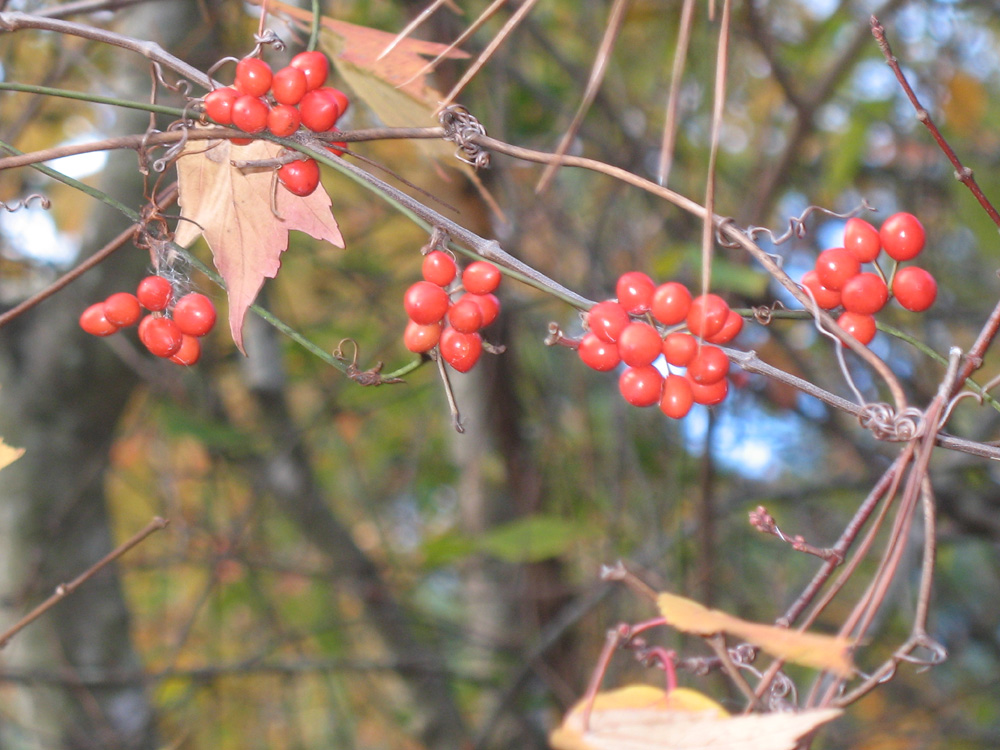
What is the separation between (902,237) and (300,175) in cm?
36

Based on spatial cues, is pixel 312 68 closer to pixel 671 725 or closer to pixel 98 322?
pixel 98 322

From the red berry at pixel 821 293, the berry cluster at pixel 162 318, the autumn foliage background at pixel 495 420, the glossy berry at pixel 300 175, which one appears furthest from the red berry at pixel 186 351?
the red berry at pixel 821 293

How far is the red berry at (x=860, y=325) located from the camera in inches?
19.5

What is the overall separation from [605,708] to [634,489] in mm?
1886

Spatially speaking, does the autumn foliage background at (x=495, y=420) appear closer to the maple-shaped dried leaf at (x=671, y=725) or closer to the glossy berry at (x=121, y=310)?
the glossy berry at (x=121, y=310)

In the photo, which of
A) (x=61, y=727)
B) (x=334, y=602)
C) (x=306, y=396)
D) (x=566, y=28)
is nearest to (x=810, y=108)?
(x=566, y=28)

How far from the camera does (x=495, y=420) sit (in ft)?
6.56

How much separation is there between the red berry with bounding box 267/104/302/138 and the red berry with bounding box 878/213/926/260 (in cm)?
35

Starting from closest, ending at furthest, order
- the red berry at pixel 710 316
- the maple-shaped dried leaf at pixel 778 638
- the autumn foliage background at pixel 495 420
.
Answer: the maple-shaped dried leaf at pixel 778 638 < the red berry at pixel 710 316 < the autumn foliage background at pixel 495 420

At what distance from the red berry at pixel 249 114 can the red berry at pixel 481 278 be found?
141 millimetres

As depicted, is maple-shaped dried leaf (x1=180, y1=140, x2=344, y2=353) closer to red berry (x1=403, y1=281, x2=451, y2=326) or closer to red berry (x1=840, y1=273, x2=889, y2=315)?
red berry (x1=403, y1=281, x2=451, y2=326)

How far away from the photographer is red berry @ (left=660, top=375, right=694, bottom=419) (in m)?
0.49

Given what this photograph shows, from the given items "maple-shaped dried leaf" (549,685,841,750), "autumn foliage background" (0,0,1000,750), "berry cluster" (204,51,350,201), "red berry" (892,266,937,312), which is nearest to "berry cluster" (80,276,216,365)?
"berry cluster" (204,51,350,201)

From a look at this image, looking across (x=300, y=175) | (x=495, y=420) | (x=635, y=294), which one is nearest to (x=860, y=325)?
(x=635, y=294)
